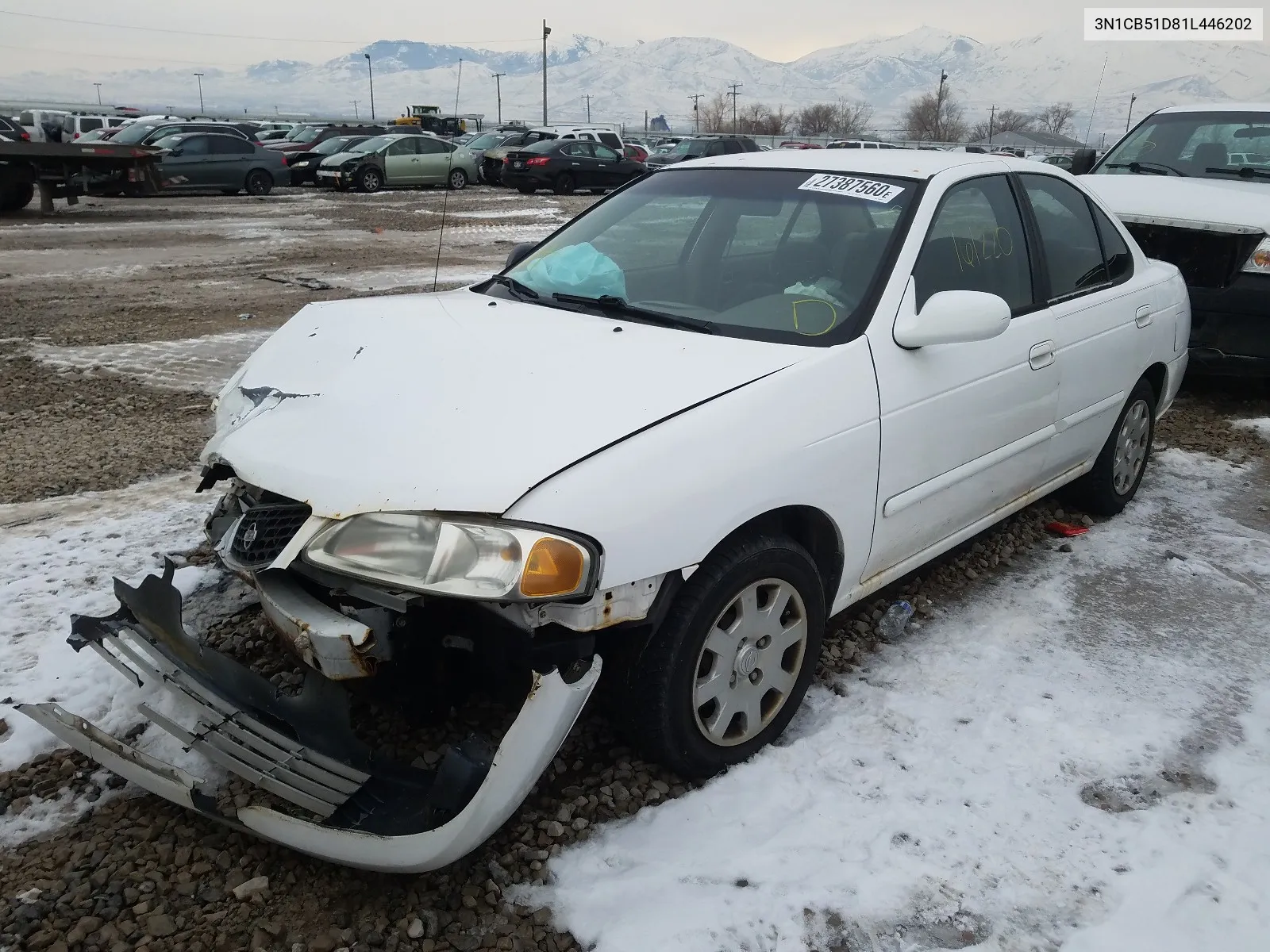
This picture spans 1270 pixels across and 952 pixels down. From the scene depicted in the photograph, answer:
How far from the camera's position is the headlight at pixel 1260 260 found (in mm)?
5918

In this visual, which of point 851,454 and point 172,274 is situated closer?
point 851,454

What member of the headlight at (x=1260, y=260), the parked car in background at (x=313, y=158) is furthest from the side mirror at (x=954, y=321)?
the parked car in background at (x=313, y=158)

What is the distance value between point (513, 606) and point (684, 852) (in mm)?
790

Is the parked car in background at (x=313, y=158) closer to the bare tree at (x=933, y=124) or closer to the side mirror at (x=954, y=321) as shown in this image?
the side mirror at (x=954, y=321)

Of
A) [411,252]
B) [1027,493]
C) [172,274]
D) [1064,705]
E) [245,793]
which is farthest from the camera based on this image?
[411,252]

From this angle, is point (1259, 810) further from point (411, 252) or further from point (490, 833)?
point (411, 252)

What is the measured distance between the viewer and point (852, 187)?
131 inches

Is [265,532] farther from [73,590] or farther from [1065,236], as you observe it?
[1065,236]

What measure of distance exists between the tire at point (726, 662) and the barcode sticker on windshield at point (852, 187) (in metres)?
1.35

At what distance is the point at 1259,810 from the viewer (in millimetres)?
2623

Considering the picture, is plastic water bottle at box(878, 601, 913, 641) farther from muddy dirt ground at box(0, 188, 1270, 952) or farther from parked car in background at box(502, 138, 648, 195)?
parked car in background at box(502, 138, 648, 195)

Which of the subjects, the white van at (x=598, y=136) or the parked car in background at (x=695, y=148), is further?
the parked car in background at (x=695, y=148)

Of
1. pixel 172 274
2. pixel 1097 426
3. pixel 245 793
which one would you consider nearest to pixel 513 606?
pixel 245 793

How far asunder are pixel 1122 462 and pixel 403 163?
22.2 m
